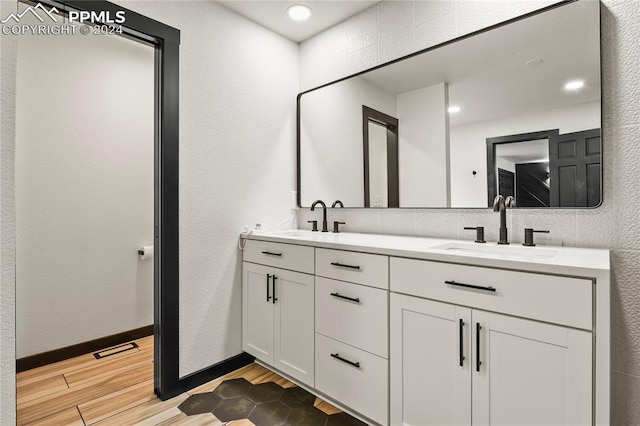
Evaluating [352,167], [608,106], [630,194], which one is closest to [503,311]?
[630,194]

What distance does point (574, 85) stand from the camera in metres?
1.52

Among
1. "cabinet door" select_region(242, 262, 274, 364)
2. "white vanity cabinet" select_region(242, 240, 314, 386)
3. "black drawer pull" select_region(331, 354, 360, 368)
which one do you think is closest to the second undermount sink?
"black drawer pull" select_region(331, 354, 360, 368)

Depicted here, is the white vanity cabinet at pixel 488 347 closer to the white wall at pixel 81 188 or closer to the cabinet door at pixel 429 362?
the cabinet door at pixel 429 362

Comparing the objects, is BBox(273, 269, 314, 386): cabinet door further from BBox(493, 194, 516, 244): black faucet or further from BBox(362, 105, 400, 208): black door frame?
BBox(493, 194, 516, 244): black faucet

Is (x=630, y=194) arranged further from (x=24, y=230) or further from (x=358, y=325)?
(x=24, y=230)

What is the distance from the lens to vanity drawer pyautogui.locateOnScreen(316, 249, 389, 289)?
5.08ft

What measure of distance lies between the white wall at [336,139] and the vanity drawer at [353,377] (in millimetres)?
1045

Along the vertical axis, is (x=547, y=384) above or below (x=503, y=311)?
below

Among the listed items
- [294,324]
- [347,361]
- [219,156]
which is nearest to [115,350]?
[294,324]

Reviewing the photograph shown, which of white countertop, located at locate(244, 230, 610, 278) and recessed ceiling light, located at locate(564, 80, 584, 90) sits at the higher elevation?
recessed ceiling light, located at locate(564, 80, 584, 90)

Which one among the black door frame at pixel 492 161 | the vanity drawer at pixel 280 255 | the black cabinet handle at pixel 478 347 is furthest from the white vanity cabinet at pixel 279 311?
the black door frame at pixel 492 161

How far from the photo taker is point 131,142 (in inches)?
112

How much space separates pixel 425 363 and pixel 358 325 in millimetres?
361

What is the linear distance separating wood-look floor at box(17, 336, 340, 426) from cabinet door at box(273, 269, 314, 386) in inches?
6.4
